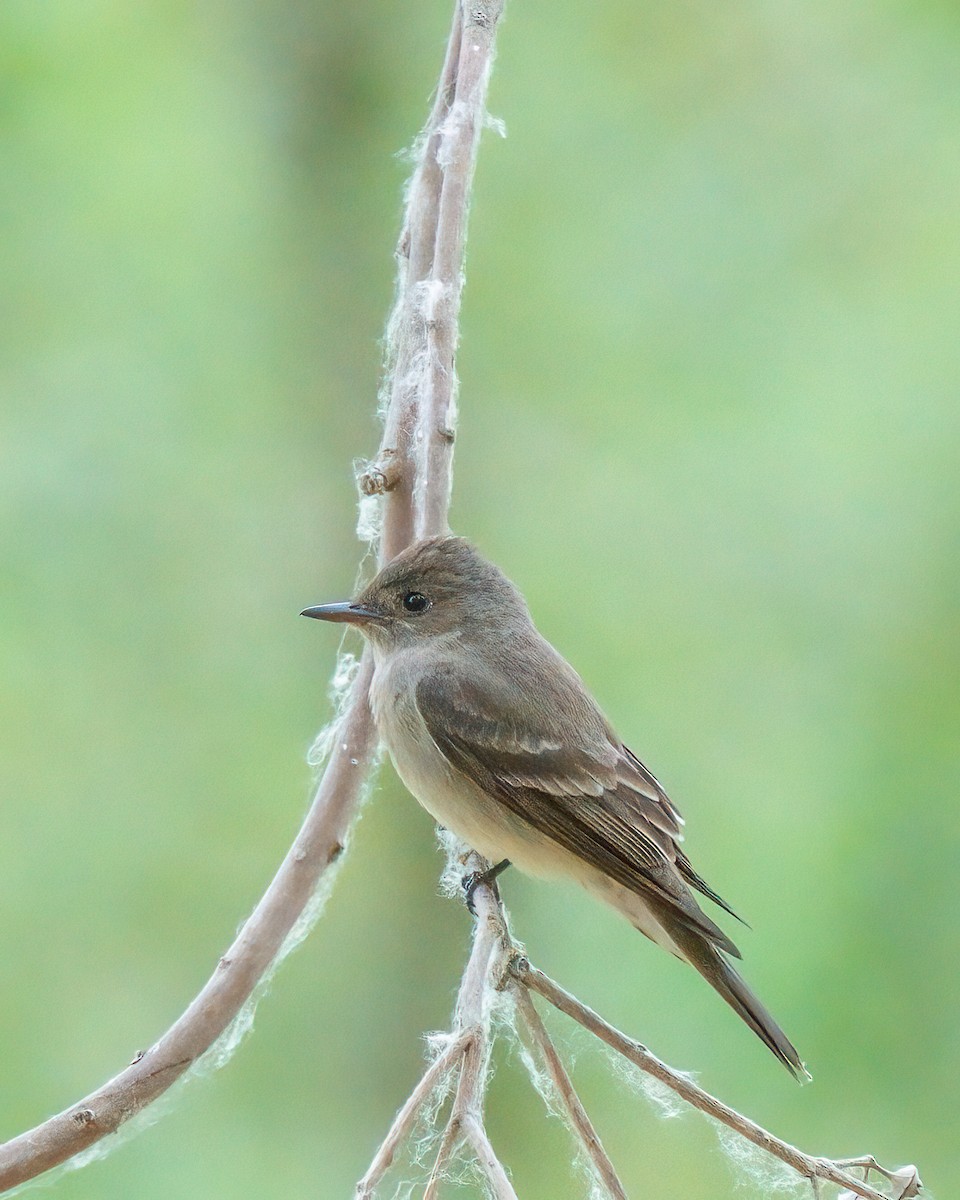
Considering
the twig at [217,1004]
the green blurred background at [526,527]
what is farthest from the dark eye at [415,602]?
the green blurred background at [526,527]

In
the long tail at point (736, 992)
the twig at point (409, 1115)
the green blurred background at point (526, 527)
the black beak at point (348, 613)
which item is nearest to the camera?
the twig at point (409, 1115)

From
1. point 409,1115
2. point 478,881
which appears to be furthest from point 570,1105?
point 478,881

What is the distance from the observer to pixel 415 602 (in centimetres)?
224

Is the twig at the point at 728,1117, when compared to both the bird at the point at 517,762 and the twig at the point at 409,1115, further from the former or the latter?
the bird at the point at 517,762

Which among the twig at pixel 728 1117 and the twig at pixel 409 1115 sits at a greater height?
the twig at pixel 728 1117

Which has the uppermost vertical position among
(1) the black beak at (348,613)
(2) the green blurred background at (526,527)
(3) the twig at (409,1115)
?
(2) the green blurred background at (526,527)

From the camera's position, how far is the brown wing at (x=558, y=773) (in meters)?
2.08

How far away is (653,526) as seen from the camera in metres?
3.78

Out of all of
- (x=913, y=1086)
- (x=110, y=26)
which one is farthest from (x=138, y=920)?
(x=110, y=26)

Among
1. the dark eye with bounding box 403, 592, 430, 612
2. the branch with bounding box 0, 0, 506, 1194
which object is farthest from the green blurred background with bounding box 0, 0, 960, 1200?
the branch with bounding box 0, 0, 506, 1194

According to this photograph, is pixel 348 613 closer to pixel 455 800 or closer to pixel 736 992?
pixel 455 800

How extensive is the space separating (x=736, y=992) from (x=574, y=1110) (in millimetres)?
546

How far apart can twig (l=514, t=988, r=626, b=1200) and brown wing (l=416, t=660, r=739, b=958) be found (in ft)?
1.79

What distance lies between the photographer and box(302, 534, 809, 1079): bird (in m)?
2.08
